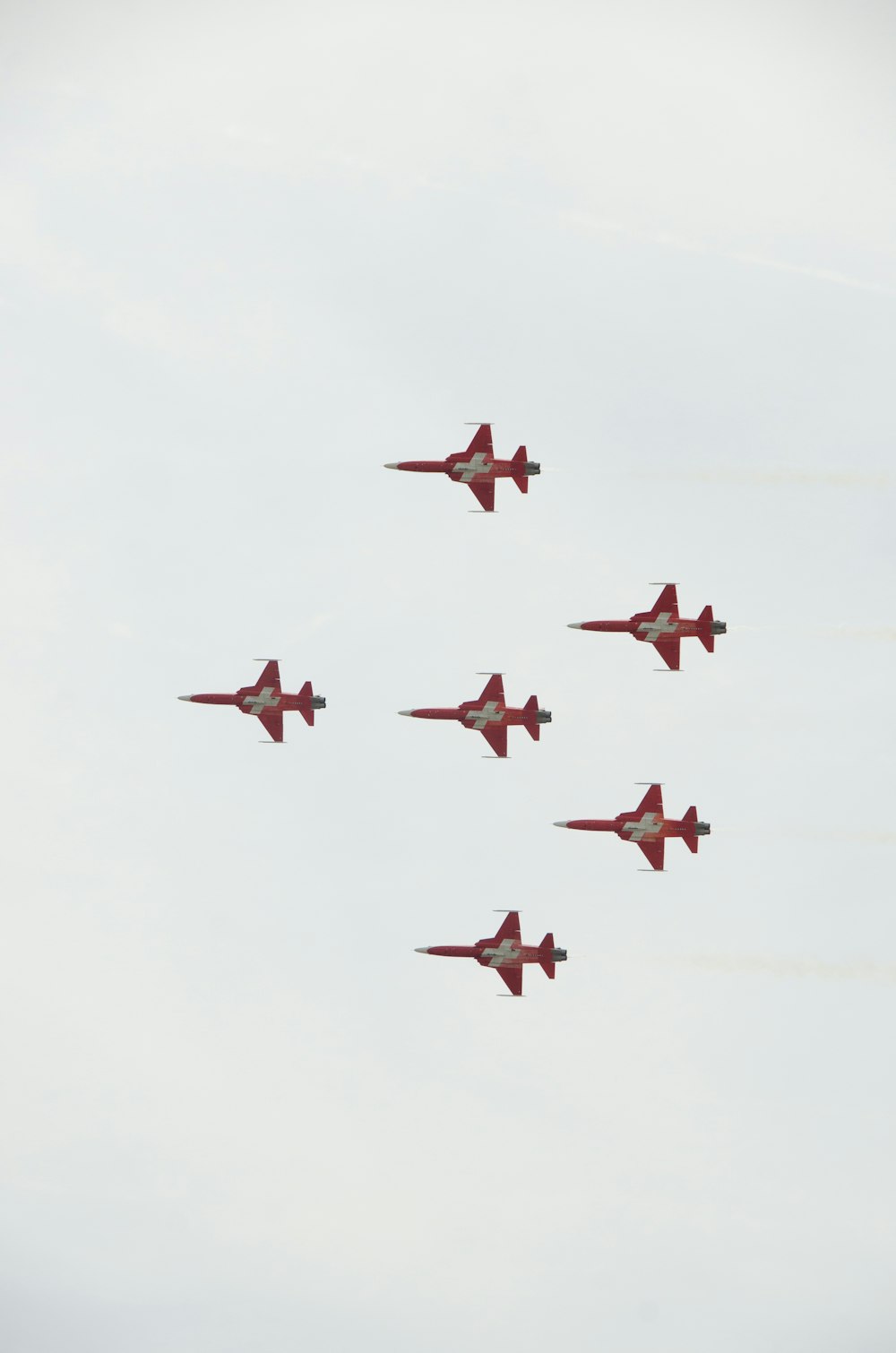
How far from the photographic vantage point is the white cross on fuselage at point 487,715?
150 m

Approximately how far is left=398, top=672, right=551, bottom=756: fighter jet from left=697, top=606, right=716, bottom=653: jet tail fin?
1104 centimetres

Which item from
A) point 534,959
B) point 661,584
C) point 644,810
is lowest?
point 534,959

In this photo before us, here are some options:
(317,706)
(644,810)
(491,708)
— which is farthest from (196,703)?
(644,810)

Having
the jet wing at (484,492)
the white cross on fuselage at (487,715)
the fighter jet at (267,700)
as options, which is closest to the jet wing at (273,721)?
the fighter jet at (267,700)

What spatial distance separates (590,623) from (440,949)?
23042 millimetres

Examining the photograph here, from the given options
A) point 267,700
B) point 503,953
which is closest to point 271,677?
point 267,700

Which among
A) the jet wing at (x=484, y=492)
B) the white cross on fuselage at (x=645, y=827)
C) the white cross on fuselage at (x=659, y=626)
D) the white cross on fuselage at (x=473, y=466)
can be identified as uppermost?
the white cross on fuselage at (x=473, y=466)

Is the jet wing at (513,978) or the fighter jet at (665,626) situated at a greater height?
the fighter jet at (665,626)

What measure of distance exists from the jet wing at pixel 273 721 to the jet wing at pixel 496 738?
13.4 meters

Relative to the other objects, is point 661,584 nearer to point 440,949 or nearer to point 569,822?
point 569,822

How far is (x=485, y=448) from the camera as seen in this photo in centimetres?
14900

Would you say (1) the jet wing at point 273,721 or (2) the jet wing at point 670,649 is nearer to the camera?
(2) the jet wing at point 670,649

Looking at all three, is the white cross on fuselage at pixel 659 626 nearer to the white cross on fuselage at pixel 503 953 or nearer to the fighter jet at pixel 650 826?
the fighter jet at pixel 650 826

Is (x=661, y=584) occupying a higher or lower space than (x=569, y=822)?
higher
